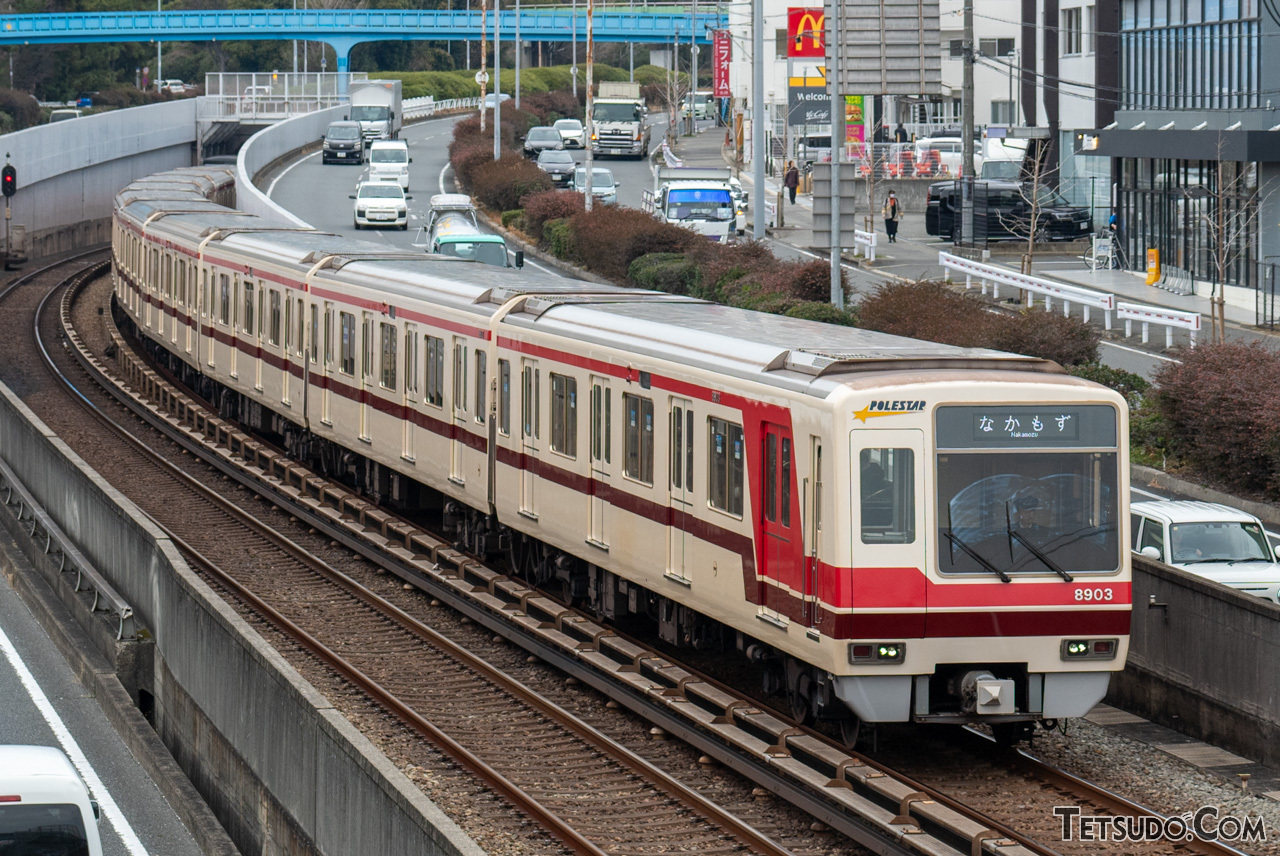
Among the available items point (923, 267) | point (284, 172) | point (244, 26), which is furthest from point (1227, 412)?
point (244, 26)

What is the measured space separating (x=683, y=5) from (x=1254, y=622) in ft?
475

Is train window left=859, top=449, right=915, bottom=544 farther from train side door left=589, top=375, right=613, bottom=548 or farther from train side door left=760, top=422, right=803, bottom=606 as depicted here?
train side door left=589, top=375, right=613, bottom=548

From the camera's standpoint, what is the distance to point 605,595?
1583 cm

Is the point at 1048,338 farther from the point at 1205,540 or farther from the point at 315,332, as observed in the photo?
the point at 1205,540

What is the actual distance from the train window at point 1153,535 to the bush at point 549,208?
37.1 metres

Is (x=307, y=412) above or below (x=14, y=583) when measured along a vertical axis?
above

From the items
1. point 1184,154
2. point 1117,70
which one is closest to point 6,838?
point 1184,154

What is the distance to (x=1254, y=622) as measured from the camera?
42.1 feet

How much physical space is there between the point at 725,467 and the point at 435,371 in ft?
24.1

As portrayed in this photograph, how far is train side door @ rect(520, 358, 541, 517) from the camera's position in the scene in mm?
16703

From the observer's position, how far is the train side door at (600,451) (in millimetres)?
15062

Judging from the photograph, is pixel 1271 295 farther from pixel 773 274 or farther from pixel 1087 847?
pixel 1087 847

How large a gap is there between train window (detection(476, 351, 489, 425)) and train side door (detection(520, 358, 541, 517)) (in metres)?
1.05

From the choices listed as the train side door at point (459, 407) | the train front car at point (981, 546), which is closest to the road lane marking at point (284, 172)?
the train side door at point (459, 407)
